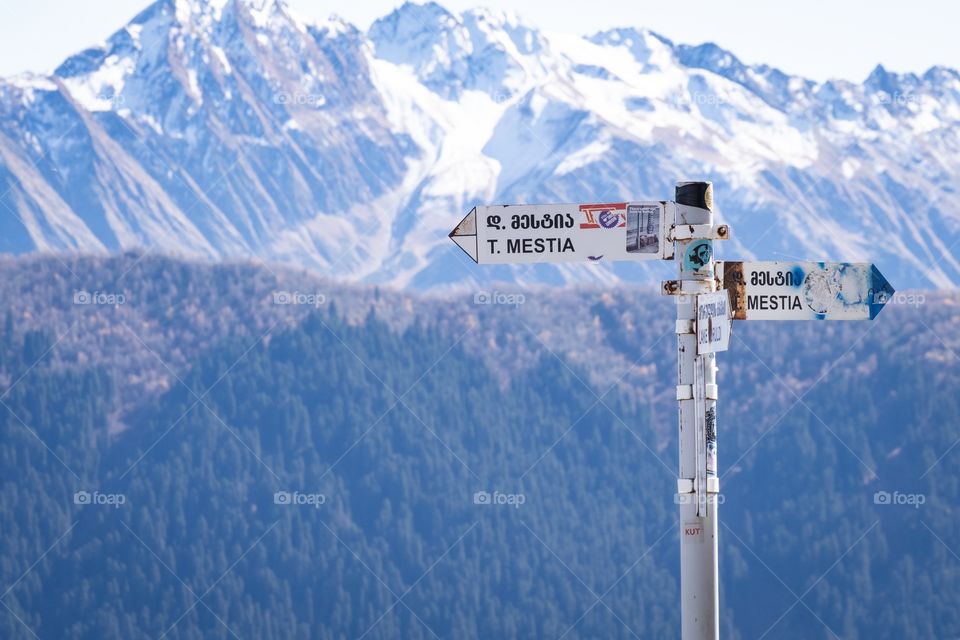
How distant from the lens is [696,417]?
1630 cm

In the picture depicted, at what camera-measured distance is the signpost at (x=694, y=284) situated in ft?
53.5

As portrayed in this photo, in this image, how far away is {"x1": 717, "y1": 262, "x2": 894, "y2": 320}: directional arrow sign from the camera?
57.9 ft

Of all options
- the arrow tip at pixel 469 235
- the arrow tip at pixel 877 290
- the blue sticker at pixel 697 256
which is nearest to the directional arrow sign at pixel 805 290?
the arrow tip at pixel 877 290

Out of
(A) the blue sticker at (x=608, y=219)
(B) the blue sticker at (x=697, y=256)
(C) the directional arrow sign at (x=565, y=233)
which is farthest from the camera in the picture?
(A) the blue sticker at (x=608, y=219)

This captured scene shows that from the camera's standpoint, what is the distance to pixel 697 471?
640 inches

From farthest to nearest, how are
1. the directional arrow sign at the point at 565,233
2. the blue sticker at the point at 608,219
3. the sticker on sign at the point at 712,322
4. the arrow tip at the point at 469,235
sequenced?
the arrow tip at the point at 469,235 < the blue sticker at the point at 608,219 < the directional arrow sign at the point at 565,233 < the sticker on sign at the point at 712,322

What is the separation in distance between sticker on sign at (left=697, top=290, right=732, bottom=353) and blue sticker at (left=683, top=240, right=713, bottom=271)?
27 centimetres

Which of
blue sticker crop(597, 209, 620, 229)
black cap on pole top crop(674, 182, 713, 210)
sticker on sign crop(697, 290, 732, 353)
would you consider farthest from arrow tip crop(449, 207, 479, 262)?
sticker on sign crop(697, 290, 732, 353)

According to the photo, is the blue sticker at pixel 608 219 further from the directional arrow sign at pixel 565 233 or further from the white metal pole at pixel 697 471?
the white metal pole at pixel 697 471

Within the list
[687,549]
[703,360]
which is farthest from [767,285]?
[687,549]

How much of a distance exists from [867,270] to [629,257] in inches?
93.6

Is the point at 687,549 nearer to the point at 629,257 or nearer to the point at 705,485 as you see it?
the point at 705,485

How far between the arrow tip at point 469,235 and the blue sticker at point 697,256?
2.11 m

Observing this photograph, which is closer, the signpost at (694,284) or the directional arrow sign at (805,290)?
the signpost at (694,284)
